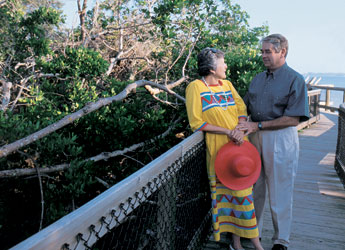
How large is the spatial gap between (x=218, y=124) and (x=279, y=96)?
22.8 inches

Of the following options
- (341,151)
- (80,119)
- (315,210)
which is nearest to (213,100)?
(315,210)

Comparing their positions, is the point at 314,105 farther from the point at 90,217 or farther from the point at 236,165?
the point at 90,217

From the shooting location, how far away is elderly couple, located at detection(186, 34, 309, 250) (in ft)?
8.91

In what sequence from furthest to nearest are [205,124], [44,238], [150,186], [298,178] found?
[298,178]
[205,124]
[150,186]
[44,238]

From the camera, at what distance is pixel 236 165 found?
8.67 ft

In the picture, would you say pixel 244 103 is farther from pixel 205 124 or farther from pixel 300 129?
pixel 300 129

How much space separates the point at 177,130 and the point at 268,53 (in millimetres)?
3766

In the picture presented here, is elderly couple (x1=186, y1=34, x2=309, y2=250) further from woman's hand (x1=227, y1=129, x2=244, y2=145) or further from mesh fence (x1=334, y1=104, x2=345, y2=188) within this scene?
mesh fence (x1=334, y1=104, x2=345, y2=188)

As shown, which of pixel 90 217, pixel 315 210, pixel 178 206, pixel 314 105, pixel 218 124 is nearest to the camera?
pixel 90 217

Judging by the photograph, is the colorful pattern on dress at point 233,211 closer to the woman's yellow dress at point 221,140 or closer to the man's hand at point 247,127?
the woman's yellow dress at point 221,140

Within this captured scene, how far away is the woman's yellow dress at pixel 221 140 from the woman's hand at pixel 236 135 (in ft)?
0.27

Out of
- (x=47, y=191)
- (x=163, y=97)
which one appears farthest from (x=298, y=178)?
(x=47, y=191)

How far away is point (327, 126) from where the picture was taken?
11758 mm

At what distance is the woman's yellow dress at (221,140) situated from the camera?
2.71 m
